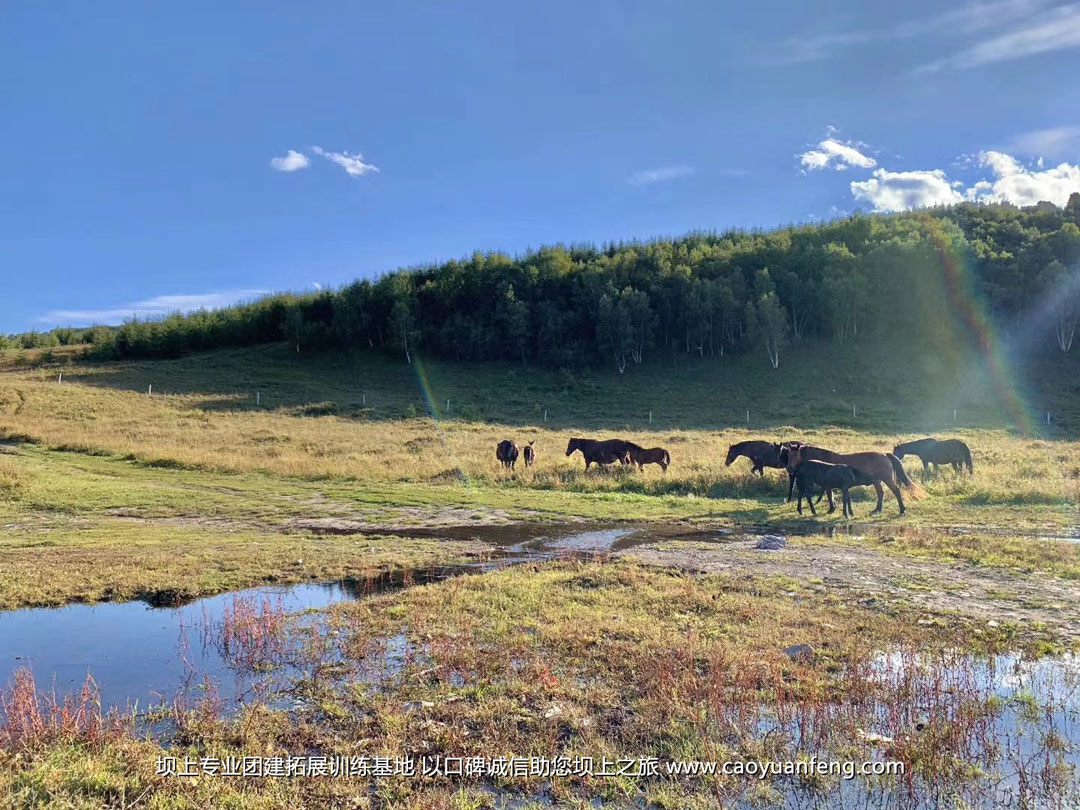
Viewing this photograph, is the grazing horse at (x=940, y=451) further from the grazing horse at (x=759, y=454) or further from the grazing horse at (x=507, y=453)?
the grazing horse at (x=507, y=453)

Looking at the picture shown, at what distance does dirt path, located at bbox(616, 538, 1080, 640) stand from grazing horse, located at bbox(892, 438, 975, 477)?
13.4 metres

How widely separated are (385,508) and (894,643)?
14.0 metres

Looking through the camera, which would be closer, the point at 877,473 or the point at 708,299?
the point at 877,473

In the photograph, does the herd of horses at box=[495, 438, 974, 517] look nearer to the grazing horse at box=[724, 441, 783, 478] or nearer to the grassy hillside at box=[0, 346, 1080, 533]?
the grazing horse at box=[724, 441, 783, 478]

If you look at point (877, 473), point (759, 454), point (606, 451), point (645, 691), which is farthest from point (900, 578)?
point (606, 451)

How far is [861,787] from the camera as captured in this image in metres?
4.52

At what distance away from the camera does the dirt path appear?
8.22 meters

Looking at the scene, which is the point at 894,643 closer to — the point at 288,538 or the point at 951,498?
the point at 288,538

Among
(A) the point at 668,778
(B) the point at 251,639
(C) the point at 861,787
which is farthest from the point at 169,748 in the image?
(C) the point at 861,787

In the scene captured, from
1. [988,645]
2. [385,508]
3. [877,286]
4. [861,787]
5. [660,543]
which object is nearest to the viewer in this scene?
[861,787]

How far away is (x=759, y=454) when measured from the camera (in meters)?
23.7

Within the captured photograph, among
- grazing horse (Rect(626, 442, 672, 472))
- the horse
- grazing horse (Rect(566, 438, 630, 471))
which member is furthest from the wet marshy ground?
grazing horse (Rect(566, 438, 630, 471))

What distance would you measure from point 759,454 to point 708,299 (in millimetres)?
48073

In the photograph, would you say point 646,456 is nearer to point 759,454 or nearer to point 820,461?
point 759,454
